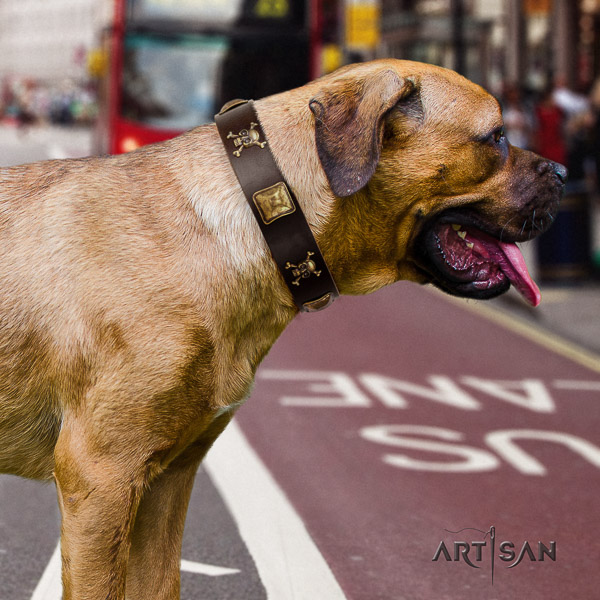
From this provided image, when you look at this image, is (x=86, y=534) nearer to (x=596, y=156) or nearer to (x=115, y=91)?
(x=115, y=91)

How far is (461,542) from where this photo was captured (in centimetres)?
497

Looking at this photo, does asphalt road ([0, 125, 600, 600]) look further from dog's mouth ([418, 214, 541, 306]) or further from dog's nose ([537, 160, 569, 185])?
dog's nose ([537, 160, 569, 185])

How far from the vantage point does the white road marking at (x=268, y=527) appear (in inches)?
173

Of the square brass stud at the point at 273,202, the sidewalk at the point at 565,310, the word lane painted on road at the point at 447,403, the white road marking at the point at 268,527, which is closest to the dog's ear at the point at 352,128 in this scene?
the square brass stud at the point at 273,202

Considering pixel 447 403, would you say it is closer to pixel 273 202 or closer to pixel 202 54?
pixel 273 202

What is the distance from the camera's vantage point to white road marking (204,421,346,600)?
14.4 feet

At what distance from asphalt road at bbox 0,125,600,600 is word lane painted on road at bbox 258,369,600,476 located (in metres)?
0.01

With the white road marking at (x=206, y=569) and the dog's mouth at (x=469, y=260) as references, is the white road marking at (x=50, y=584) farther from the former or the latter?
the dog's mouth at (x=469, y=260)

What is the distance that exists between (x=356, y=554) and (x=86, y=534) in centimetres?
206

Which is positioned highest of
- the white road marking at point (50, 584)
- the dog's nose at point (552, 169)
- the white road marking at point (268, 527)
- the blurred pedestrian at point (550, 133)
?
the dog's nose at point (552, 169)

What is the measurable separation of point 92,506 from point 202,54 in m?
13.6

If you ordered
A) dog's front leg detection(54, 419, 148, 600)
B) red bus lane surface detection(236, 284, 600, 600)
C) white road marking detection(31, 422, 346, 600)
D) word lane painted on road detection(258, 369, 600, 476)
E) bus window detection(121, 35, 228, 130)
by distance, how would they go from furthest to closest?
bus window detection(121, 35, 228, 130), word lane painted on road detection(258, 369, 600, 476), red bus lane surface detection(236, 284, 600, 600), white road marking detection(31, 422, 346, 600), dog's front leg detection(54, 419, 148, 600)

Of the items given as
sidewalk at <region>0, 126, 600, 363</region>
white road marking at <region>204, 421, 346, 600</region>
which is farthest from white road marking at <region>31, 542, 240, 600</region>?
sidewalk at <region>0, 126, 600, 363</region>

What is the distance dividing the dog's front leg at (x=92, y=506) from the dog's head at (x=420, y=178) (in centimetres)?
84
